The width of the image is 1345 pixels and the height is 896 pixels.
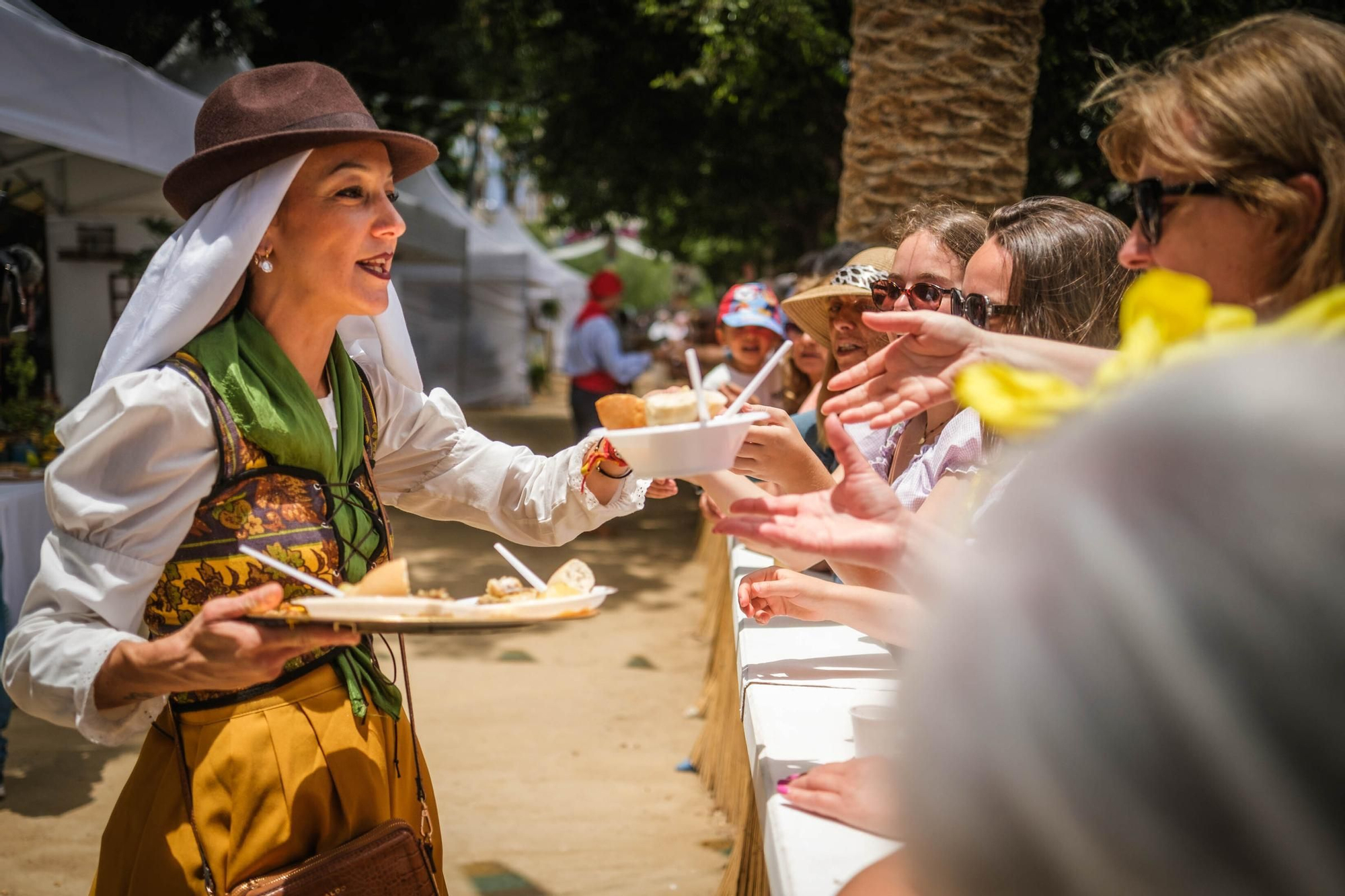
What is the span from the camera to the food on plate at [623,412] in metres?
1.90

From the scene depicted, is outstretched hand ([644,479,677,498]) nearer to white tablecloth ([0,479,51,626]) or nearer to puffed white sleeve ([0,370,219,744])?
puffed white sleeve ([0,370,219,744])

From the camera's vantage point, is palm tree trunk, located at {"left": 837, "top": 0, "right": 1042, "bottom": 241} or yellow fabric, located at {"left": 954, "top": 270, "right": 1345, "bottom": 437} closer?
yellow fabric, located at {"left": 954, "top": 270, "right": 1345, "bottom": 437}

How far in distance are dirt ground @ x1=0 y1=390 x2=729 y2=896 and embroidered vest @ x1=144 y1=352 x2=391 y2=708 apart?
95.0 inches

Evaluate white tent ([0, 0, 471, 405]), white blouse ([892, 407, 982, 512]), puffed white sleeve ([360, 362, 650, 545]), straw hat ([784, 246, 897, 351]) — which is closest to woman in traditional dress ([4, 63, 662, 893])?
puffed white sleeve ([360, 362, 650, 545])

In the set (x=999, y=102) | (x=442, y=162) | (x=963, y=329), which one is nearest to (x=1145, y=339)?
(x=963, y=329)

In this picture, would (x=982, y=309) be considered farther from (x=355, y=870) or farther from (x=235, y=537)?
(x=355, y=870)

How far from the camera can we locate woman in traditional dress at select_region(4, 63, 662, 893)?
1702 mm

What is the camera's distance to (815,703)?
221 centimetres

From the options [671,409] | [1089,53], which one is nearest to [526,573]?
[671,409]

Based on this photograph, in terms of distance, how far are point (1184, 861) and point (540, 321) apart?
2865 centimetres

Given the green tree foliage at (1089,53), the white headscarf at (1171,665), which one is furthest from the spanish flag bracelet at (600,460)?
the green tree foliage at (1089,53)

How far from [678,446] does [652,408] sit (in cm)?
13

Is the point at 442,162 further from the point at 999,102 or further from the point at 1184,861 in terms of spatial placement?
the point at 1184,861

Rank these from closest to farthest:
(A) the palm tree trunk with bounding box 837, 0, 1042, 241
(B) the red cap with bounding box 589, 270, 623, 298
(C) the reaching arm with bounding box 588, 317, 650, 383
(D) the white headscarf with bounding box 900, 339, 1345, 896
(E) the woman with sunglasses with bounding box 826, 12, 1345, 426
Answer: (D) the white headscarf with bounding box 900, 339, 1345, 896, (E) the woman with sunglasses with bounding box 826, 12, 1345, 426, (A) the palm tree trunk with bounding box 837, 0, 1042, 241, (C) the reaching arm with bounding box 588, 317, 650, 383, (B) the red cap with bounding box 589, 270, 623, 298
